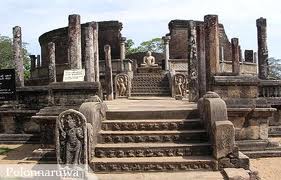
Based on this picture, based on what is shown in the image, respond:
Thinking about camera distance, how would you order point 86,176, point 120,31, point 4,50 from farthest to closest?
point 4,50 < point 120,31 < point 86,176

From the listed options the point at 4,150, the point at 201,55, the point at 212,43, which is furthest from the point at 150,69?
the point at 4,150

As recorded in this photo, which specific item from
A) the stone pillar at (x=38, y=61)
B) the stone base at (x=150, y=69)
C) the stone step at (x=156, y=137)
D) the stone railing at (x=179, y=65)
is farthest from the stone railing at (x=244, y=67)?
the stone step at (x=156, y=137)

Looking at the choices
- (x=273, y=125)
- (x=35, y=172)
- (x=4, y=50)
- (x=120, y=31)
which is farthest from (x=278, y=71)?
(x=35, y=172)

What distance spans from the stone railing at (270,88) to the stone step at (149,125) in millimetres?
4716

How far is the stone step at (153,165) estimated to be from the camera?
20.3 ft

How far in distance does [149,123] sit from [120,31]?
24176 mm

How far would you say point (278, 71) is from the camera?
56.1 metres

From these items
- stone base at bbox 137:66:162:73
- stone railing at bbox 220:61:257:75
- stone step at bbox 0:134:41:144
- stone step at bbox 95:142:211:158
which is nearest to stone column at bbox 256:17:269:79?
stone base at bbox 137:66:162:73

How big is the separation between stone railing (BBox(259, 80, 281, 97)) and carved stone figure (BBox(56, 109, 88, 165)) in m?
6.86

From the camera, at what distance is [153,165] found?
6230 mm

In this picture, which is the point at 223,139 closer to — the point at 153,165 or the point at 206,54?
the point at 153,165

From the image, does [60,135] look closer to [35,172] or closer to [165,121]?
[35,172]

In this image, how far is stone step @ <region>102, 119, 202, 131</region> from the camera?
286 inches

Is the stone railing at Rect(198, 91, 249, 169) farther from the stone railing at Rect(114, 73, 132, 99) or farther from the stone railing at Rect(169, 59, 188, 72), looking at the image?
the stone railing at Rect(169, 59, 188, 72)
